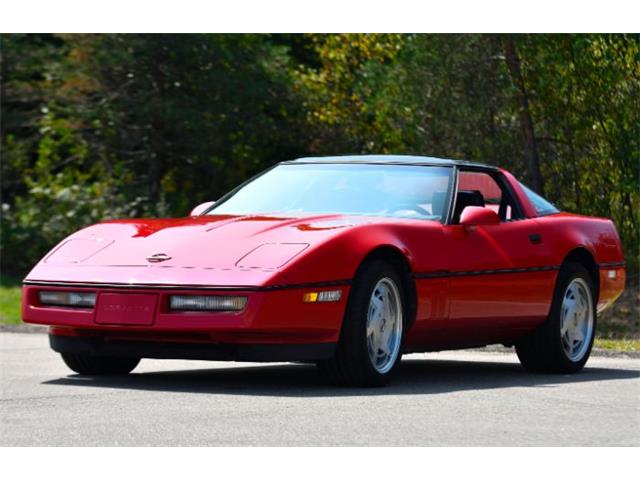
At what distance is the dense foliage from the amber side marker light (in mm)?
10849

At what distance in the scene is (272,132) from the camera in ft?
79.7

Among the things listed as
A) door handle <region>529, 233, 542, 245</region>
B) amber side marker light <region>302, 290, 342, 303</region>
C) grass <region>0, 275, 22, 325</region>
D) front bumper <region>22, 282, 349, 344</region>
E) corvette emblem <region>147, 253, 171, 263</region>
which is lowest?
grass <region>0, 275, 22, 325</region>

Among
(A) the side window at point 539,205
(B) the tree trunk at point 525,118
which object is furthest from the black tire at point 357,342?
(B) the tree trunk at point 525,118

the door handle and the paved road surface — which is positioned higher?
the door handle

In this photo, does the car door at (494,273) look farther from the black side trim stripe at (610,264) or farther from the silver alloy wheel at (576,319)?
the black side trim stripe at (610,264)

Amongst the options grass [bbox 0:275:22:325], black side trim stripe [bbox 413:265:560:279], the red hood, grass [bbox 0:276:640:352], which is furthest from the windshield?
grass [bbox 0:275:22:325]

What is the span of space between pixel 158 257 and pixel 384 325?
143 centimetres

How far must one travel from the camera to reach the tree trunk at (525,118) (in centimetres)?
1966

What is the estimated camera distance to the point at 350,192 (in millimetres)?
10289

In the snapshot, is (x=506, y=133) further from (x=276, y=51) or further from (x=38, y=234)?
(x=38, y=234)

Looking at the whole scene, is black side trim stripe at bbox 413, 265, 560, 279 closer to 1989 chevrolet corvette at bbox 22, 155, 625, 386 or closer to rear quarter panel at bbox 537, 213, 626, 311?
1989 chevrolet corvette at bbox 22, 155, 625, 386

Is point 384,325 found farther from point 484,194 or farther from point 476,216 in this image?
point 484,194

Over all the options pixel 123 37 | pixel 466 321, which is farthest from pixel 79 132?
pixel 466 321

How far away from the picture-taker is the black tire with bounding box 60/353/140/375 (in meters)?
9.80
